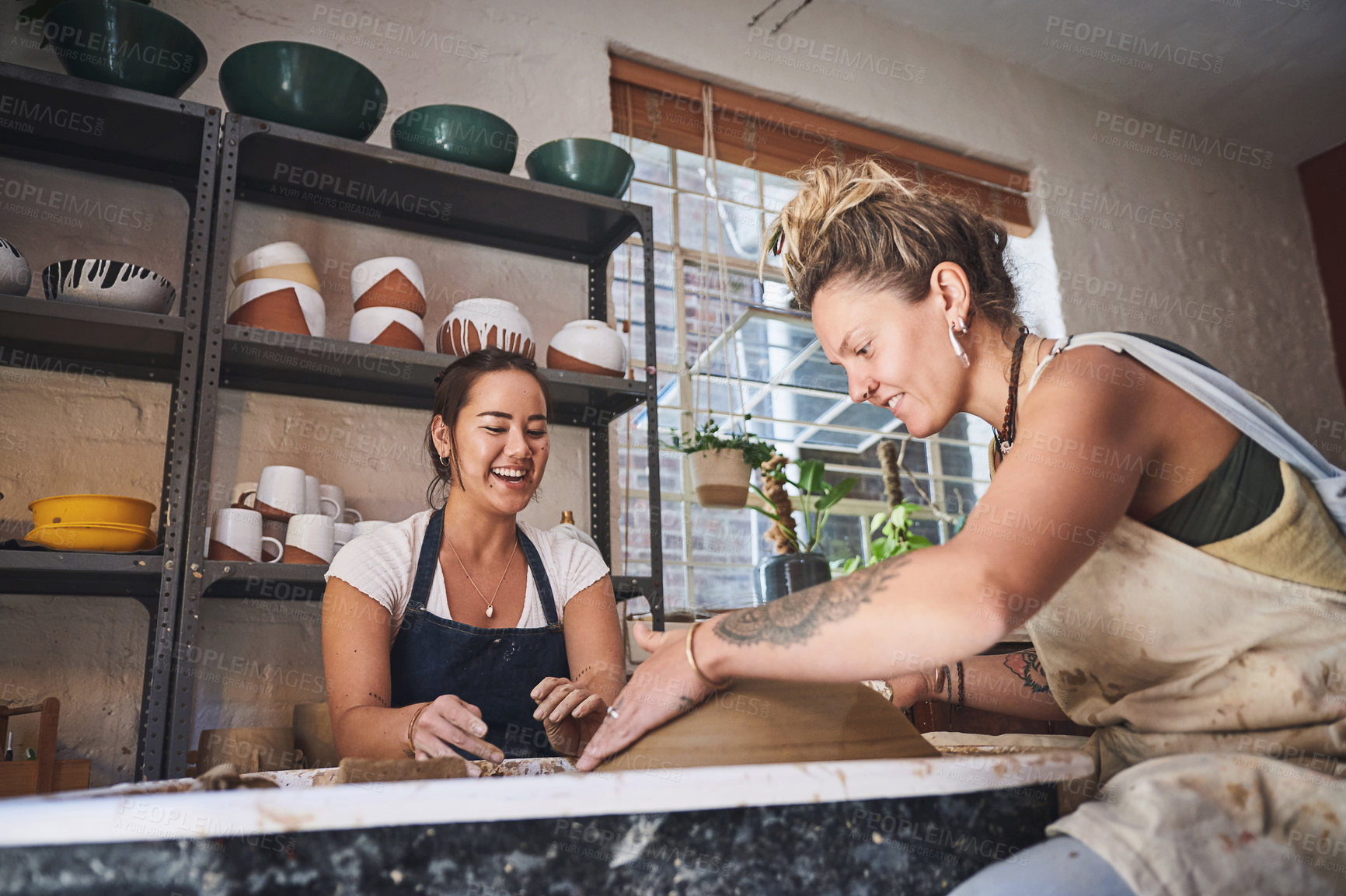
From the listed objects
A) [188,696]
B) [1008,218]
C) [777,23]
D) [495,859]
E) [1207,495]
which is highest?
[777,23]

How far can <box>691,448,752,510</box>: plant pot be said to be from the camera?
2.67 meters

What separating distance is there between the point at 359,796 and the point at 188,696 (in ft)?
3.92

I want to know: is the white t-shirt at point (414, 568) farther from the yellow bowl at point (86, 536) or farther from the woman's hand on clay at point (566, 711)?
the woman's hand on clay at point (566, 711)

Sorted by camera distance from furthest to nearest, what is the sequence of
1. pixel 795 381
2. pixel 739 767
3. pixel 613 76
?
pixel 795 381 → pixel 613 76 → pixel 739 767

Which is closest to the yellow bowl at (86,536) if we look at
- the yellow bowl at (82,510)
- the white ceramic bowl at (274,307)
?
the yellow bowl at (82,510)

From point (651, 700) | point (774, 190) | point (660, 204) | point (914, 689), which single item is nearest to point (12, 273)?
point (651, 700)

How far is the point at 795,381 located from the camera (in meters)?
3.62

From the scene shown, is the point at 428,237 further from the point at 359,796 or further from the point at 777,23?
the point at 359,796

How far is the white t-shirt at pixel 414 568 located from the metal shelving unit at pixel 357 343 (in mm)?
191

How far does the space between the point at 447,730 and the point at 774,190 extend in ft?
9.06

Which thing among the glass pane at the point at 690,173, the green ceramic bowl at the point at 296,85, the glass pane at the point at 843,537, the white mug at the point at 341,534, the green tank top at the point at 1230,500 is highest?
the glass pane at the point at 690,173

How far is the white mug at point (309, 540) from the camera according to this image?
1772 millimetres

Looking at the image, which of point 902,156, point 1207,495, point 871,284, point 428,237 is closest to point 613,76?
point 428,237

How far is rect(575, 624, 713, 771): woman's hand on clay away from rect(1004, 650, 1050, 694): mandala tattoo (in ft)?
2.31
